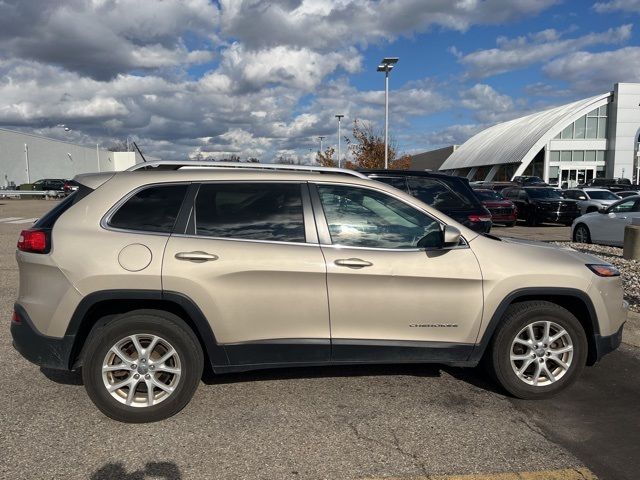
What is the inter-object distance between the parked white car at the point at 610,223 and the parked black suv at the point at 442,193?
19.9ft

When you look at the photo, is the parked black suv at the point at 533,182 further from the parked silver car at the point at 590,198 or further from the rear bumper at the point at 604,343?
the rear bumper at the point at 604,343

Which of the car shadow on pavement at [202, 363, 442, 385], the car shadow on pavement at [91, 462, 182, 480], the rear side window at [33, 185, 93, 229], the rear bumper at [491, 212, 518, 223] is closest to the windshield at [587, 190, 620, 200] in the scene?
the rear bumper at [491, 212, 518, 223]

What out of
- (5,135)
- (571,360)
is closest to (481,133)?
(5,135)

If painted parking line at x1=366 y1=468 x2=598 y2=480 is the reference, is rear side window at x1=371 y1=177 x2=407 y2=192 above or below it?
above

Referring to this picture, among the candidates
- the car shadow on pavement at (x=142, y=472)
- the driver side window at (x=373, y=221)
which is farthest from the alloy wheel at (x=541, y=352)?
the car shadow on pavement at (x=142, y=472)

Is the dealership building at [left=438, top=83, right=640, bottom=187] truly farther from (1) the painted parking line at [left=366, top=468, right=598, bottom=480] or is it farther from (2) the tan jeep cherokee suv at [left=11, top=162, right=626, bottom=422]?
(1) the painted parking line at [left=366, top=468, right=598, bottom=480]

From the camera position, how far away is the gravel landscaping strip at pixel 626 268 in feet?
22.8

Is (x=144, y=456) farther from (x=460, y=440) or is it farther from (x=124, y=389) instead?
(x=460, y=440)

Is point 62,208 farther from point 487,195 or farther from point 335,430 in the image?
point 487,195

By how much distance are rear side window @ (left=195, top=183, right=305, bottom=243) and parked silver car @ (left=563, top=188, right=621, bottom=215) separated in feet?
63.4

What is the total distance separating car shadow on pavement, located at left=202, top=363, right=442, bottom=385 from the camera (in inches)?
171

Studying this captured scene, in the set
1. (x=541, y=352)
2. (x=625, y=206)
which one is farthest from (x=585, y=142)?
(x=541, y=352)

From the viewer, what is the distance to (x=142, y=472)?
9.75 ft

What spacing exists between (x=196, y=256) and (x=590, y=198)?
21650mm
